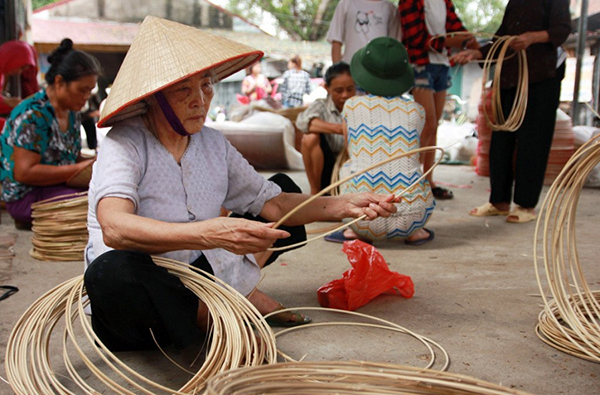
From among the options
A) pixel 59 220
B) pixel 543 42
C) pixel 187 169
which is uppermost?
pixel 543 42

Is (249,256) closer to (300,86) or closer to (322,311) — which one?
(322,311)

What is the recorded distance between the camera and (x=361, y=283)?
2.17m

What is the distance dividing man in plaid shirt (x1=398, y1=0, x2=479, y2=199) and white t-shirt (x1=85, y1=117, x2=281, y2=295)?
2.21 meters

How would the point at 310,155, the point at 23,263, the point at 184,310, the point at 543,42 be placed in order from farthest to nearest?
the point at 310,155, the point at 543,42, the point at 23,263, the point at 184,310

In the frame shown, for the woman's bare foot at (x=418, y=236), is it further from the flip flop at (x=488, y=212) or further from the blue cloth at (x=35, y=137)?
the blue cloth at (x=35, y=137)

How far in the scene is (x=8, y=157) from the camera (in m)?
3.23

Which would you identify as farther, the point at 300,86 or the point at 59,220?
the point at 300,86

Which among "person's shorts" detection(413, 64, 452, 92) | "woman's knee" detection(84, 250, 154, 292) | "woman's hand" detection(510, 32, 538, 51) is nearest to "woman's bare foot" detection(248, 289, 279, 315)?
"woman's knee" detection(84, 250, 154, 292)

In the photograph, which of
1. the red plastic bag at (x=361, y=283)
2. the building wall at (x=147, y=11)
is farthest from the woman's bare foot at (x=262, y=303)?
the building wall at (x=147, y=11)

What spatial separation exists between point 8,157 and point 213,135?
6.23ft

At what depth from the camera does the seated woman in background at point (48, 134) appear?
3014 mm

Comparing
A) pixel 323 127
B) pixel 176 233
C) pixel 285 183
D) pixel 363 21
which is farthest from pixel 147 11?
pixel 176 233

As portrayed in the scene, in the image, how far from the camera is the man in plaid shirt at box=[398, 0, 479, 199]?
152 inches

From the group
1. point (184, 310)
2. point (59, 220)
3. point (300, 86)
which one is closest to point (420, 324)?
point (184, 310)
